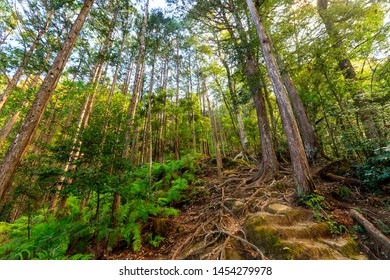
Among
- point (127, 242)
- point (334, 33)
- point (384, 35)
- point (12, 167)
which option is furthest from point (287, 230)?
point (334, 33)

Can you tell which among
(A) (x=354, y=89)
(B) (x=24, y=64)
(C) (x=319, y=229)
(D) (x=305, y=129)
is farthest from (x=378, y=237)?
(B) (x=24, y=64)

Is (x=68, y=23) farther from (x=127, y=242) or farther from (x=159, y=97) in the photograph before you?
(x=127, y=242)

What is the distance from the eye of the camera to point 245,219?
3.71 metres

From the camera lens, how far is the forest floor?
286 cm

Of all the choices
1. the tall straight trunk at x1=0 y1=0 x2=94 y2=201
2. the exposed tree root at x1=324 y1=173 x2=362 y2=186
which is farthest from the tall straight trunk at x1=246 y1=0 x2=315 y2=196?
the tall straight trunk at x1=0 y1=0 x2=94 y2=201

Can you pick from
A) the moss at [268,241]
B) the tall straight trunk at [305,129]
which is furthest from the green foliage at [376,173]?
the moss at [268,241]

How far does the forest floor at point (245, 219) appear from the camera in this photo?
9.39 feet

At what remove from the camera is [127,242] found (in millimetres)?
3721

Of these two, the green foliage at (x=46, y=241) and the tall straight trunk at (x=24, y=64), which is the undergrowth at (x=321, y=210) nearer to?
the green foliage at (x=46, y=241)

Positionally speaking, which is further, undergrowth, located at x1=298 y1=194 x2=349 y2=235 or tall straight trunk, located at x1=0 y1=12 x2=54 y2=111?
tall straight trunk, located at x1=0 y1=12 x2=54 y2=111

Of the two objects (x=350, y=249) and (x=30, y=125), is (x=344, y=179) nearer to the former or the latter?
(x=350, y=249)

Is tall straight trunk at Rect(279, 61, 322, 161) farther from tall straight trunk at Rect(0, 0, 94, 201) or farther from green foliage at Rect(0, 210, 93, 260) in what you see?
green foliage at Rect(0, 210, 93, 260)

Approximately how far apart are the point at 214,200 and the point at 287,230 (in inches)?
111

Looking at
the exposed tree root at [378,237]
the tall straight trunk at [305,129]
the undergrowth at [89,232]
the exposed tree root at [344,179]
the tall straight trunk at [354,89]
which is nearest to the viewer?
the exposed tree root at [378,237]
